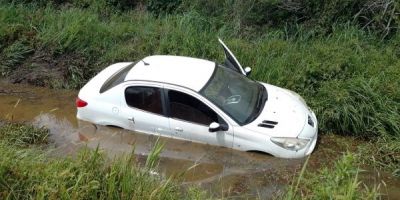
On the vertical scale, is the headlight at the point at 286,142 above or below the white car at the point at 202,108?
below

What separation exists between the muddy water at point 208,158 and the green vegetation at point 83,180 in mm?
1236

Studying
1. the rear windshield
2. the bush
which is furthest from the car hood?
the bush

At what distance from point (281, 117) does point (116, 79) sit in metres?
2.87

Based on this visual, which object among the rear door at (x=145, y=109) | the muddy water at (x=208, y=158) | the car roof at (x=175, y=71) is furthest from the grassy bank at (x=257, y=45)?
the rear door at (x=145, y=109)

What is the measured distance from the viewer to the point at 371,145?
8547mm

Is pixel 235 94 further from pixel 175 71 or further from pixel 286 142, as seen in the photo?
pixel 286 142

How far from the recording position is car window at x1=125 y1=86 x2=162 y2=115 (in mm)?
8078

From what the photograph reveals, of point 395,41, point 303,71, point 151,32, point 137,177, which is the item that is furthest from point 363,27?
point 137,177

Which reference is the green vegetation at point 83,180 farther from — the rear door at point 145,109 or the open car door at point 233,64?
the open car door at point 233,64

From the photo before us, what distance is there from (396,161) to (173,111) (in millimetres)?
3685

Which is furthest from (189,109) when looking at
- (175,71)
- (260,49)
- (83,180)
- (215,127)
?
(260,49)

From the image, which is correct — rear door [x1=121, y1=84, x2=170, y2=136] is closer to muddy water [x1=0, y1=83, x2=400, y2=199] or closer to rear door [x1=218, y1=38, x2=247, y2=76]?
muddy water [x1=0, y1=83, x2=400, y2=199]

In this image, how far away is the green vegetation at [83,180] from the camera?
5.09m

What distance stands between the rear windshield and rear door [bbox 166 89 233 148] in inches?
39.3
